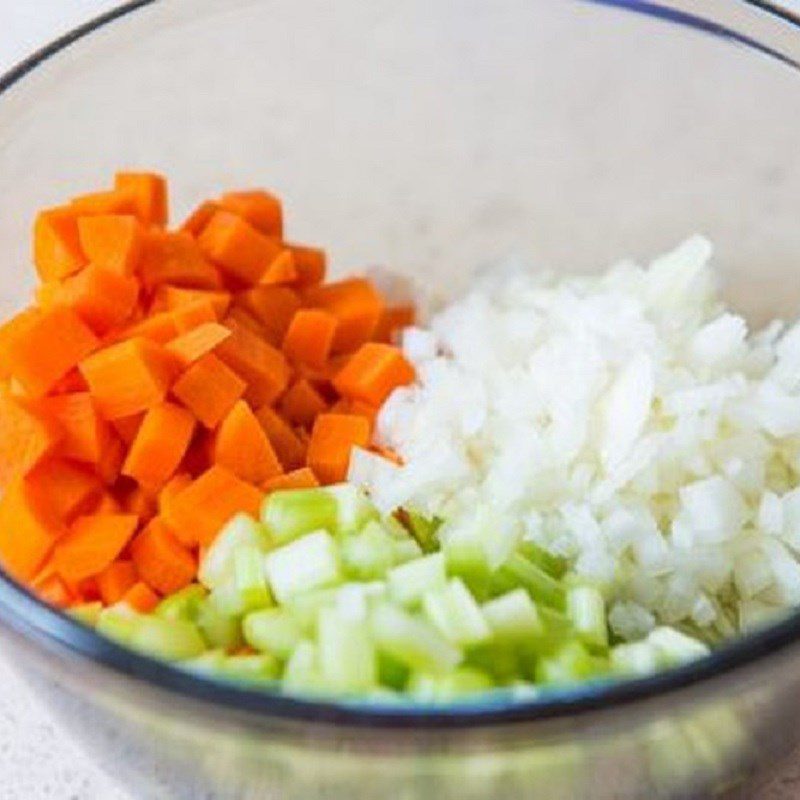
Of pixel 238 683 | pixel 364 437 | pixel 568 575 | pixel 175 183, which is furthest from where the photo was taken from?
pixel 175 183

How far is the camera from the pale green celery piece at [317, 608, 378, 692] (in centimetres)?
97

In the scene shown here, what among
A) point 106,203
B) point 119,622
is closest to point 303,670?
point 119,622

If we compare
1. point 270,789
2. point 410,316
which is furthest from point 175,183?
point 270,789

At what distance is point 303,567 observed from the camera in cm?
109

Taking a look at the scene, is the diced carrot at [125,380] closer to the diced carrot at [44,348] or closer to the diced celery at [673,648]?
the diced carrot at [44,348]

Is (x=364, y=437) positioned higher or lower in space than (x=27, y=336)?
lower

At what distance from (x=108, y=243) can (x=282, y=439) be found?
0.62 feet

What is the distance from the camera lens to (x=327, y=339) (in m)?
1.36

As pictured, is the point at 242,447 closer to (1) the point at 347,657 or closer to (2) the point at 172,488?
(2) the point at 172,488

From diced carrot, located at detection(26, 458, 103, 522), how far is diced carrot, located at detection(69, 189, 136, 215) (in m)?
0.20

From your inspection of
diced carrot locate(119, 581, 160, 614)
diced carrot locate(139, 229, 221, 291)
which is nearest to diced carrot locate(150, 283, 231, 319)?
diced carrot locate(139, 229, 221, 291)

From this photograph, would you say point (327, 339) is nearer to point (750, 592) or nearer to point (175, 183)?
point (175, 183)

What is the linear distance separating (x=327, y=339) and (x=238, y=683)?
1.67 feet

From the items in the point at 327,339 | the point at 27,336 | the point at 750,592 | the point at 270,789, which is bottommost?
the point at 750,592
